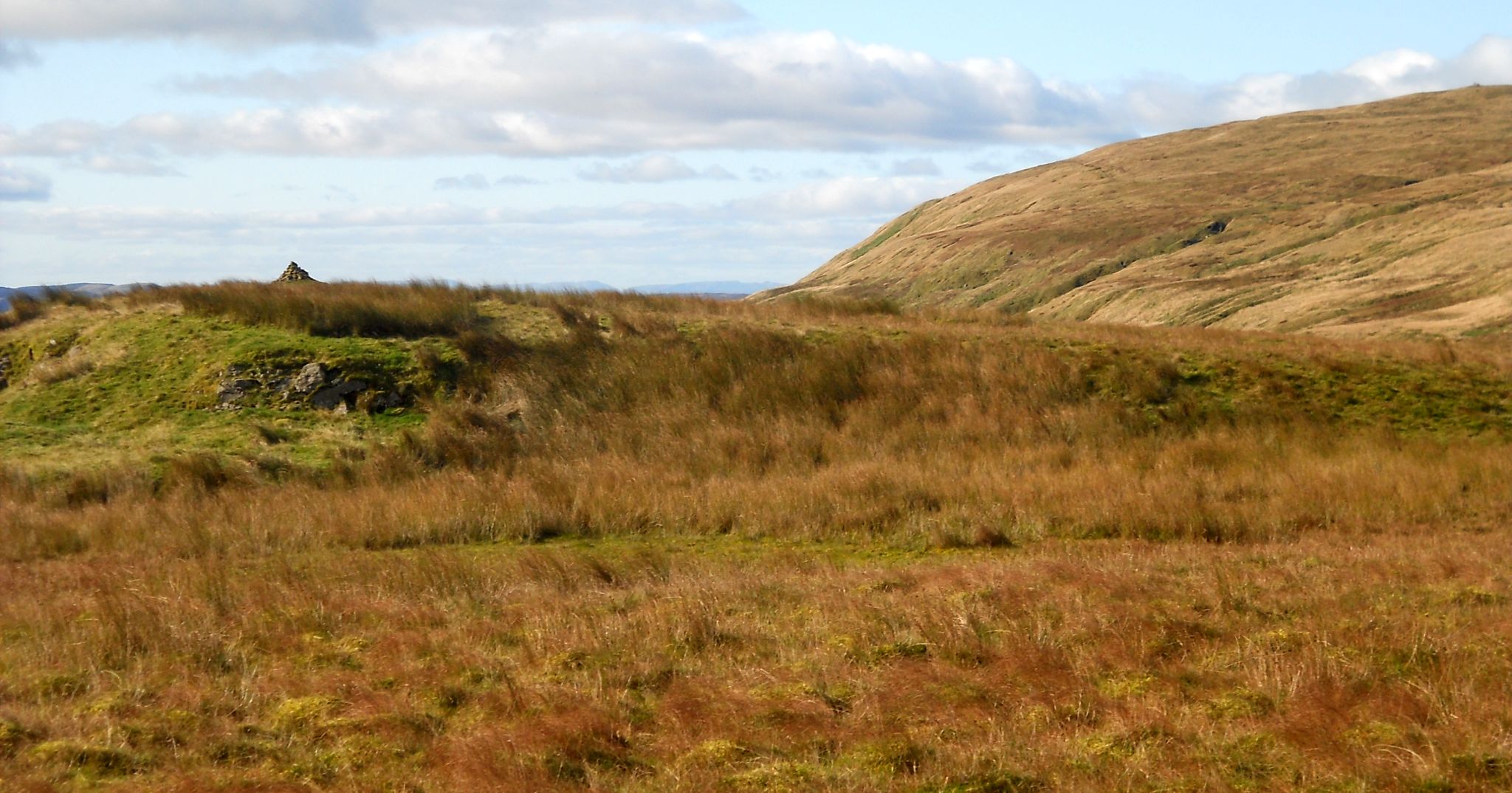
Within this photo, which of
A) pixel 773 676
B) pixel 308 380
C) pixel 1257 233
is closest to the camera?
pixel 773 676

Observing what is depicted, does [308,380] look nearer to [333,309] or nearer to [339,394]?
[339,394]

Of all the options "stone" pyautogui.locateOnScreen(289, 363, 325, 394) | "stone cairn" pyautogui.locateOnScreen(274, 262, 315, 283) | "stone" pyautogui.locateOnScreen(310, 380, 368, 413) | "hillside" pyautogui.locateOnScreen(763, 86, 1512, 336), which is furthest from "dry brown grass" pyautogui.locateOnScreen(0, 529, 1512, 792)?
"hillside" pyautogui.locateOnScreen(763, 86, 1512, 336)

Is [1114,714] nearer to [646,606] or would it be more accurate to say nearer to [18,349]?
[646,606]

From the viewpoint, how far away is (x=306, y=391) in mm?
18688

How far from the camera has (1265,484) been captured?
14.8 metres

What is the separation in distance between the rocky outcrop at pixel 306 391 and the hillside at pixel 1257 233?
32955 millimetres

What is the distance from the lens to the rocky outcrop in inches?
729

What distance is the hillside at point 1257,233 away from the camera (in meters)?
52.2

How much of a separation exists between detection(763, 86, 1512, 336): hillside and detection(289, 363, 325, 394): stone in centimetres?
3363

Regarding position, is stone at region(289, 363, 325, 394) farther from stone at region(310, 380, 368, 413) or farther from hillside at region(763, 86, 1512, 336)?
hillside at region(763, 86, 1512, 336)

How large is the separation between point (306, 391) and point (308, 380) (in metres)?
0.24

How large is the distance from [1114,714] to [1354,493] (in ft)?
30.9

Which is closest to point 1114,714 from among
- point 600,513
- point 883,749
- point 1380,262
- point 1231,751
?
point 1231,751

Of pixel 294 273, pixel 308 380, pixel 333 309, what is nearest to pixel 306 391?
pixel 308 380
